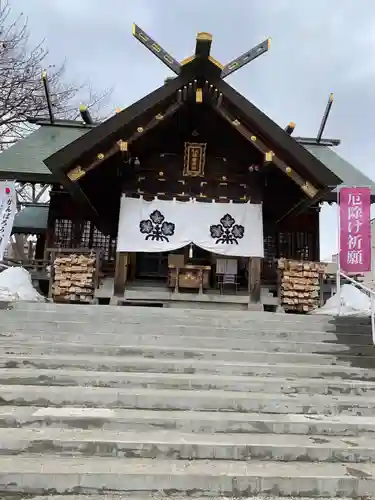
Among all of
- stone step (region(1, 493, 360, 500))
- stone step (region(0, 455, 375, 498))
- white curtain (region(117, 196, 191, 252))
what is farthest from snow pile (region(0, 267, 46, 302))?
stone step (region(1, 493, 360, 500))

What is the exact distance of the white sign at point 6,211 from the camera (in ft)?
33.8

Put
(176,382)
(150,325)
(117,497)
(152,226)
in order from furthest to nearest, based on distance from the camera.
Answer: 1. (152,226)
2. (150,325)
3. (176,382)
4. (117,497)

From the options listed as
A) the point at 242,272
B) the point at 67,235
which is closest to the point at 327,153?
the point at 242,272

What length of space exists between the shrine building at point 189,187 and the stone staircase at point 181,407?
3.35 meters

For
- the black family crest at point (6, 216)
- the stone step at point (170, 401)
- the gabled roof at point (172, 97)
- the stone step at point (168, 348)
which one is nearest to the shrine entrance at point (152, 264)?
the black family crest at point (6, 216)

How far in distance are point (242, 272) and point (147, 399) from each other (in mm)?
8191

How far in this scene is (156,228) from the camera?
1102 cm

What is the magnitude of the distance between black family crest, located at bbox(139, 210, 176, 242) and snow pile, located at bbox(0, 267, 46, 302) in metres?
3.16

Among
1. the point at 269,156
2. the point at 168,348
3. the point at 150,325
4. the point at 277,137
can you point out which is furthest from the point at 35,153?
the point at 168,348

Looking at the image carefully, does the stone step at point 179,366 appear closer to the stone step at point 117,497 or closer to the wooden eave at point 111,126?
the stone step at point 117,497

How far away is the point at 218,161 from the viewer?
456 inches

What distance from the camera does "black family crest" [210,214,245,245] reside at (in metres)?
11.1

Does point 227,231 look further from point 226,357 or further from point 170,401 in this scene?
point 170,401

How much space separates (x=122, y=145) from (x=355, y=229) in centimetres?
560
